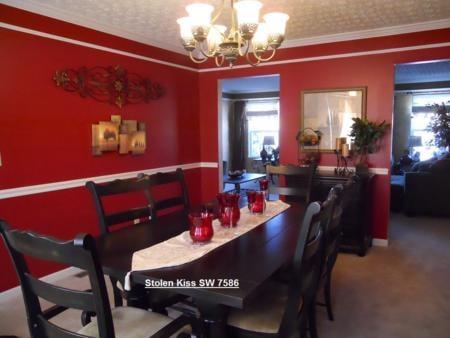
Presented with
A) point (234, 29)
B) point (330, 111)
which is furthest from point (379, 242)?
point (234, 29)

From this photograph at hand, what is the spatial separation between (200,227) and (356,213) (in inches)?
98.6

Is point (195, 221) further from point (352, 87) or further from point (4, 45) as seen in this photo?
point (352, 87)

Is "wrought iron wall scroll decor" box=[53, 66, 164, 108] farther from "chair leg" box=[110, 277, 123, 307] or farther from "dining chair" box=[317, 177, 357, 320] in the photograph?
"dining chair" box=[317, 177, 357, 320]

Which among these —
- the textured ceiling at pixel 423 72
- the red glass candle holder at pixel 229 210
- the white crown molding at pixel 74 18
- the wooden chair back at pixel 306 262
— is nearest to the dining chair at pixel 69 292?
the wooden chair back at pixel 306 262

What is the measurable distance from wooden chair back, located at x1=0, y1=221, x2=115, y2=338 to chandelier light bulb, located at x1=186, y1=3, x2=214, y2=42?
1.54 meters

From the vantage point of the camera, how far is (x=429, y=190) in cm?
512

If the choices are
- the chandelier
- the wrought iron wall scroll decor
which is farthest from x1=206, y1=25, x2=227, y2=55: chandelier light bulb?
the wrought iron wall scroll decor

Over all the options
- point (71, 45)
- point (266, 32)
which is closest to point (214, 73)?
point (71, 45)

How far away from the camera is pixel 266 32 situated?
243 cm

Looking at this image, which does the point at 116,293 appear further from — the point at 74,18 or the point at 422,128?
the point at 422,128

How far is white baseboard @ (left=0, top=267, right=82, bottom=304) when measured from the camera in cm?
286

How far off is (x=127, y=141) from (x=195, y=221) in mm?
2405

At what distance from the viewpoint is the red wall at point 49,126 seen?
2842 mm

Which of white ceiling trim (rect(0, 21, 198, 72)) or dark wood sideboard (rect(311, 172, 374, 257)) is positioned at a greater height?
white ceiling trim (rect(0, 21, 198, 72))
